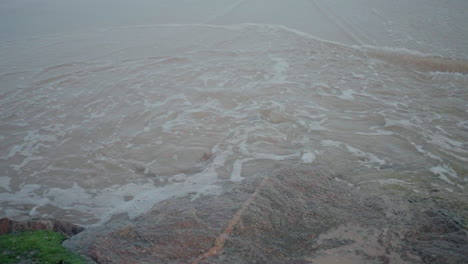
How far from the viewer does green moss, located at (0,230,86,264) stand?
3047 millimetres

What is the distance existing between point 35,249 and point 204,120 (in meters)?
4.49

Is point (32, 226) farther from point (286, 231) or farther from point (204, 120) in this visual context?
point (204, 120)

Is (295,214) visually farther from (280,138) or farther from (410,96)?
(410,96)

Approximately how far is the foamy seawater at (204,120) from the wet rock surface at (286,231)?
74 cm

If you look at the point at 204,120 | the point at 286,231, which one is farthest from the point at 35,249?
the point at 204,120

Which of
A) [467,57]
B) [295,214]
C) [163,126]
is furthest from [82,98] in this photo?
[467,57]

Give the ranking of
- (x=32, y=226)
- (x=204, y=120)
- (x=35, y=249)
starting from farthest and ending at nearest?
(x=204, y=120), (x=32, y=226), (x=35, y=249)

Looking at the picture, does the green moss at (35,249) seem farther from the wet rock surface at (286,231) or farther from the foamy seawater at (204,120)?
the foamy seawater at (204,120)

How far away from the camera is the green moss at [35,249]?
3047mm

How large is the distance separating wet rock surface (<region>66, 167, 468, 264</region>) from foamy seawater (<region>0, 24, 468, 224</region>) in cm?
74

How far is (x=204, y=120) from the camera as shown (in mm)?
7344

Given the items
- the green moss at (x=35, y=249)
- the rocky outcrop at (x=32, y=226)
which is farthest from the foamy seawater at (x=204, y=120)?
the green moss at (x=35, y=249)

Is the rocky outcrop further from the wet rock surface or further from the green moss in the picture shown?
the wet rock surface

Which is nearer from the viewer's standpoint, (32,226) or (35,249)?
(35,249)
